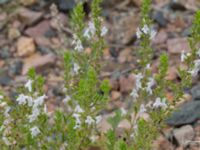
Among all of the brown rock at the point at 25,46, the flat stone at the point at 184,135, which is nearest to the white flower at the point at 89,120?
the flat stone at the point at 184,135

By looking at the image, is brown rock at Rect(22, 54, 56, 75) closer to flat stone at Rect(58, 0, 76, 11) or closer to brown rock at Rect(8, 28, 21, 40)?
brown rock at Rect(8, 28, 21, 40)

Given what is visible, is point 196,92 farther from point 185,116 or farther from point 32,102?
point 32,102

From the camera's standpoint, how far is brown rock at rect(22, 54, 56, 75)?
5957mm

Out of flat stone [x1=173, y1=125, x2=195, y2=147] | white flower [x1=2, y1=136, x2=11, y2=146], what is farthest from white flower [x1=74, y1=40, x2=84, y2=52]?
flat stone [x1=173, y1=125, x2=195, y2=147]

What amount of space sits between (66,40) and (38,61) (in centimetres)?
36

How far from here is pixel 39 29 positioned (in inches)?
253

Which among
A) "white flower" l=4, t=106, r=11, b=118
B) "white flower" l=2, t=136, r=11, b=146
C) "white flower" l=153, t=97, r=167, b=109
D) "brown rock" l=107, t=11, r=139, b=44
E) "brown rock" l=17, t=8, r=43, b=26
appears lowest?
"brown rock" l=17, t=8, r=43, b=26

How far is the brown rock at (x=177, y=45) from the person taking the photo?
5.72m

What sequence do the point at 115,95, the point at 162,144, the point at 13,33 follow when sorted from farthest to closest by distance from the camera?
the point at 13,33
the point at 115,95
the point at 162,144

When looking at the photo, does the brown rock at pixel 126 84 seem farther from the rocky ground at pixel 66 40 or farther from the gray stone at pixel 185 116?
the gray stone at pixel 185 116

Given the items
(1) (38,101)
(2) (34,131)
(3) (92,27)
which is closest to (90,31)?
(3) (92,27)

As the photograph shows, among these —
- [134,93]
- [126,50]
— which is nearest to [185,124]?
[134,93]

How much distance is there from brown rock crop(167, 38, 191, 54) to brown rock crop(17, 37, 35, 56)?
1434 mm

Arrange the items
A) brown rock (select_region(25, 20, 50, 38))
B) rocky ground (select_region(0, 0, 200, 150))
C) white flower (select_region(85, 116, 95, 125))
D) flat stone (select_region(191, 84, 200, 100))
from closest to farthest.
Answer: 1. white flower (select_region(85, 116, 95, 125))
2. flat stone (select_region(191, 84, 200, 100))
3. rocky ground (select_region(0, 0, 200, 150))
4. brown rock (select_region(25, 20, 50, 38))
